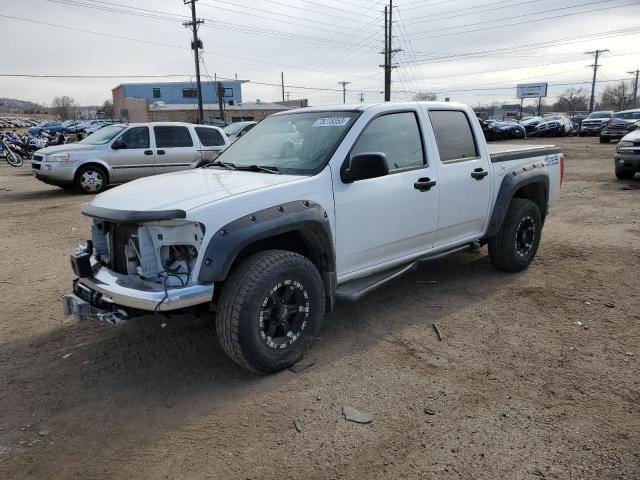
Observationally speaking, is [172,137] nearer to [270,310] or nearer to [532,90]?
[270,310]

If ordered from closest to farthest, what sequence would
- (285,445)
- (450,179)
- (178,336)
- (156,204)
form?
(285,445)
(156,204)
(178,336)
(450,179)

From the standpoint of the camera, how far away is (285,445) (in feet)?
9.23

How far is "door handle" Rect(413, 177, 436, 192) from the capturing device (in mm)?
4336

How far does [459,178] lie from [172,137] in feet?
31.1

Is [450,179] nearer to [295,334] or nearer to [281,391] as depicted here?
[295,334]

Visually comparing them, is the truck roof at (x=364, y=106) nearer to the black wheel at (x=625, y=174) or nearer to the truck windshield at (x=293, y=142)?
the truck windshield at (x=293, y=142)

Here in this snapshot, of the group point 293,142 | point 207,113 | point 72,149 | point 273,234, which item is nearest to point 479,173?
point 293,142

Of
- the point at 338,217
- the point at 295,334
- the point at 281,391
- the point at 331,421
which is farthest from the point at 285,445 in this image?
the point at 338,217

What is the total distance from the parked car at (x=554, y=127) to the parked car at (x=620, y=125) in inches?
353

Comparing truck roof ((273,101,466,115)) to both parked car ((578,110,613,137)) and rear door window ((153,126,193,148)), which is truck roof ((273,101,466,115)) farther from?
parked car ((578,110,613,137))

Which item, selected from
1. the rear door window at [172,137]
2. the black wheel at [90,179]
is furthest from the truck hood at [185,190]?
the black wheel at [90,179]

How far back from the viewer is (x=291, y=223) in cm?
344

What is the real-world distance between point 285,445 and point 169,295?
1.10m

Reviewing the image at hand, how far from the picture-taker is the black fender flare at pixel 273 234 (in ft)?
10.2
